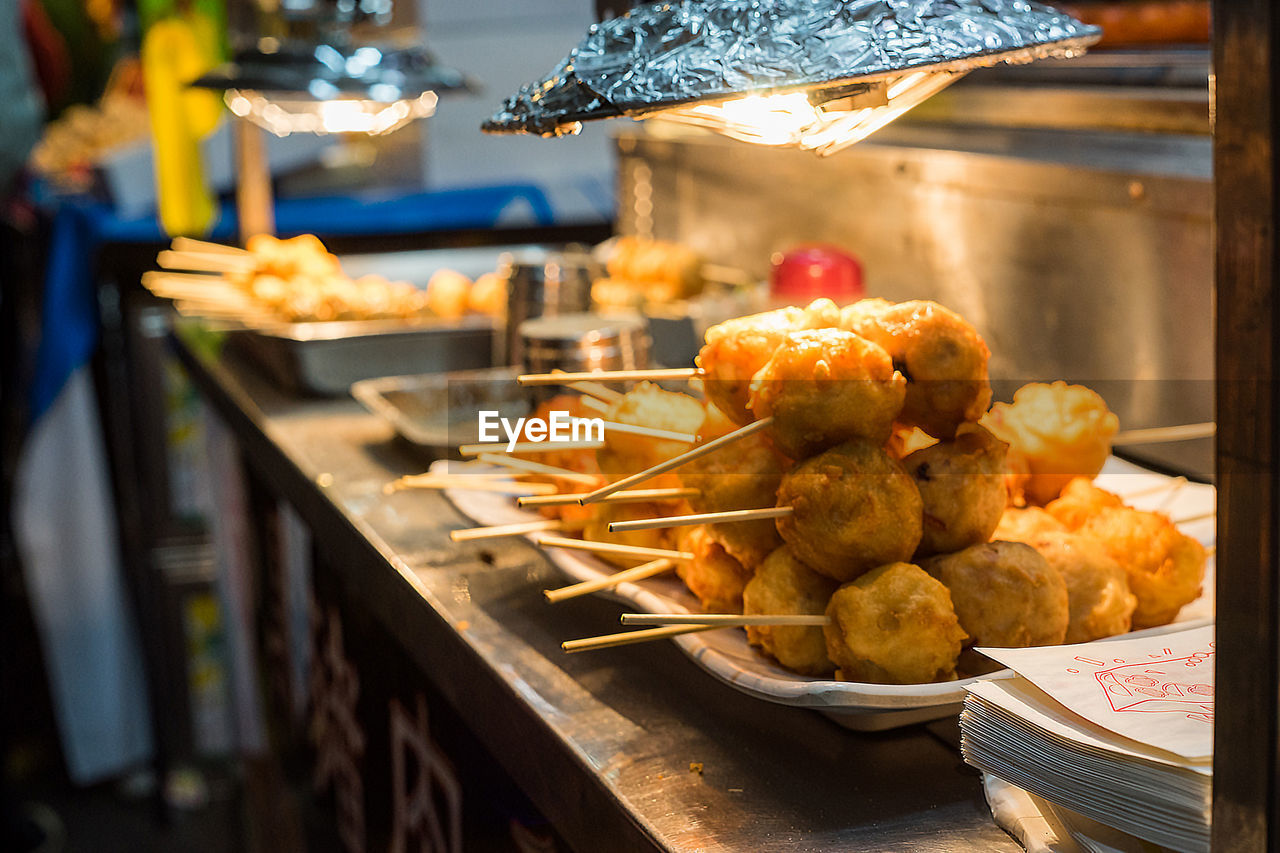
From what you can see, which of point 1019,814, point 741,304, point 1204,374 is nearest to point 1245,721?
point 1019,814

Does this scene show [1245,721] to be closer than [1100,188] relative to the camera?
Yes

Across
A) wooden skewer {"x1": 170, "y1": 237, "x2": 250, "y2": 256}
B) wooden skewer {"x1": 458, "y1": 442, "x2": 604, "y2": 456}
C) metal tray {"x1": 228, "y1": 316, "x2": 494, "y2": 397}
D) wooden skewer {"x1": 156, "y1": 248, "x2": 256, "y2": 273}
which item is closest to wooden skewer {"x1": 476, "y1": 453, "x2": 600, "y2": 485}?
wooden skewer {"x1": 458, "y1": 442, "x2": 604, "y2": 456}

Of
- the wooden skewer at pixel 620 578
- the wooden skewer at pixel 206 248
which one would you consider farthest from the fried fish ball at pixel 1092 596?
the wooden skewer at pixel 206 248

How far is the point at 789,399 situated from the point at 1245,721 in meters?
0.50

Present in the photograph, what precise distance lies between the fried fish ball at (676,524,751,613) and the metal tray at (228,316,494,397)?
1.52 metres

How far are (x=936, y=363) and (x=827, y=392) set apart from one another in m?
0.12

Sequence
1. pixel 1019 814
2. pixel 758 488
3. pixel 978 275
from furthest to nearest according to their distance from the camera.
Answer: pixel 978 275
pixel 758 488
pixel 1019 814

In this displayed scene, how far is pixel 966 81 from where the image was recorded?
8.87 ft

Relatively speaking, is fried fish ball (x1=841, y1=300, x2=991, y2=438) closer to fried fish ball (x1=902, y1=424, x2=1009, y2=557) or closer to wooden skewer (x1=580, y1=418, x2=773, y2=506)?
fried fish ball (x1=902, y1=424, x2=1009, y2=557)

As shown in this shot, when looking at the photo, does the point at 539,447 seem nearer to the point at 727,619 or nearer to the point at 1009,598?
the point at 727,619

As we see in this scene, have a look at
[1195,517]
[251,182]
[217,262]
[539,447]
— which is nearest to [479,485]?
[539,447]

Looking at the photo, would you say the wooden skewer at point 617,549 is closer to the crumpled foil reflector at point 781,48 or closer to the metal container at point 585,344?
the crumpled foil reflector at point 781,48

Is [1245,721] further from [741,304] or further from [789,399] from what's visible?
[741,304]

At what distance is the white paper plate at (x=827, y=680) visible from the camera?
0.98 meters
